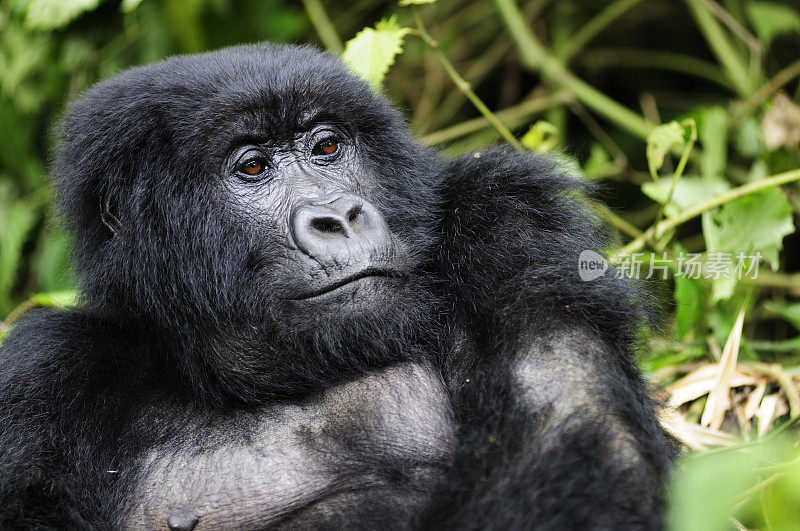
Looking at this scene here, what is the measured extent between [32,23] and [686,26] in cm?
514

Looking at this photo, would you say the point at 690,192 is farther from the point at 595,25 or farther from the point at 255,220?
the point at 255,220

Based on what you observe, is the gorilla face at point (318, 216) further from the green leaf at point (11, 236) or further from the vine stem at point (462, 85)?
the green leaf at point (11, 236)

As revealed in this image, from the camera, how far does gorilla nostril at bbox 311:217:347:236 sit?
2.55 metres

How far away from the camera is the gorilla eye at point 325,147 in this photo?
286 centimetres

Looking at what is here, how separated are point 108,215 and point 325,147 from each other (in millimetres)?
771

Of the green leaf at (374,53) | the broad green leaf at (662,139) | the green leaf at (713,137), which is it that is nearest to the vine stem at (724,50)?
the green leaf at (713,137)

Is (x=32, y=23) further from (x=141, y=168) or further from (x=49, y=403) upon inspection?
(x=49, y=403)

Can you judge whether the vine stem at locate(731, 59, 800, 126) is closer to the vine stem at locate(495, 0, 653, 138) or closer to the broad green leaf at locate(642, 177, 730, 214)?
the vine stem at locate(495, 0, 653, 138)

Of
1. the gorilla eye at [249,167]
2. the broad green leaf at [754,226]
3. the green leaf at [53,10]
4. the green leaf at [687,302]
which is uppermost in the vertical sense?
the green leaf at [53,10]

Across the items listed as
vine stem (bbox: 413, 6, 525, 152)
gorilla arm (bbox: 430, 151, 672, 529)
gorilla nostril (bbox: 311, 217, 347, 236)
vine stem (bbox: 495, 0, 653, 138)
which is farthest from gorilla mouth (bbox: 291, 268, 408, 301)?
vine stem (bbox: 495, 0, 653, 138)

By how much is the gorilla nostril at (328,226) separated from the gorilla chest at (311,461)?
49 centimetres

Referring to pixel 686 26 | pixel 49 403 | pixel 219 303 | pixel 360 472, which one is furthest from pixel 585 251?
pixel 686 26

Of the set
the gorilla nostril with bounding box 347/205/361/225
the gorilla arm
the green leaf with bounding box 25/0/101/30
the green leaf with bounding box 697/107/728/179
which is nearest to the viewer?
the gorilla arm

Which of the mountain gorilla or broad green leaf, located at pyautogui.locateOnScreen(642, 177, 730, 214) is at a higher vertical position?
the mountain gorilla
